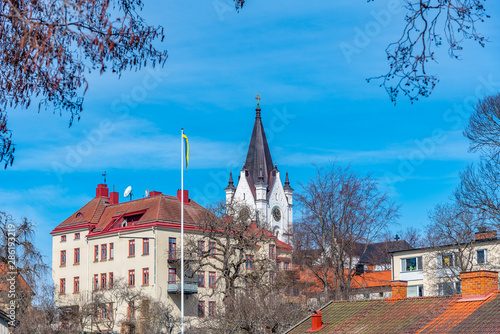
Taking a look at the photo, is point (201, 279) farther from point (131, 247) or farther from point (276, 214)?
point (276, 214)

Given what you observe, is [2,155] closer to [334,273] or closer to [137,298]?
[334,273]

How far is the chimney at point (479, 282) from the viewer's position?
90.4 ft

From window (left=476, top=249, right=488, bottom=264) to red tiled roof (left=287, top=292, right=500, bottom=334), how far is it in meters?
37.0

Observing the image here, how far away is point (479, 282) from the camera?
2761 cm

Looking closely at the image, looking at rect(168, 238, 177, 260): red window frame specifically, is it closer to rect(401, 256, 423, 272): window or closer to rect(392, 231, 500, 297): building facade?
rect(392, 231, 500, 297): building facade

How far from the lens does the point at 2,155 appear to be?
1191 cm

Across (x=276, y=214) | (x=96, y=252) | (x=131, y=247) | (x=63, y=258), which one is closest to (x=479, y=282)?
(x=131, y=247)

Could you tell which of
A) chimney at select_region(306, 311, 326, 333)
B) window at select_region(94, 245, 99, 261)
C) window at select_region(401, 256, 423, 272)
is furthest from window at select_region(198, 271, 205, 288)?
chimney at select_region(306, 311, 326, 333)

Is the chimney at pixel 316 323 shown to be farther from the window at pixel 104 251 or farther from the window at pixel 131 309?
the window at pixel 104 251

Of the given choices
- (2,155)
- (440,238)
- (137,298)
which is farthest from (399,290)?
(137,298)

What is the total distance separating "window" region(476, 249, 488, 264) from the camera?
66869mm

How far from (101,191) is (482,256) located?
40.5m

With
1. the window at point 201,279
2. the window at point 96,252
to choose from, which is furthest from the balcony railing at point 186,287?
the window at point 96,252

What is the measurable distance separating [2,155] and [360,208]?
4987 centimetres
